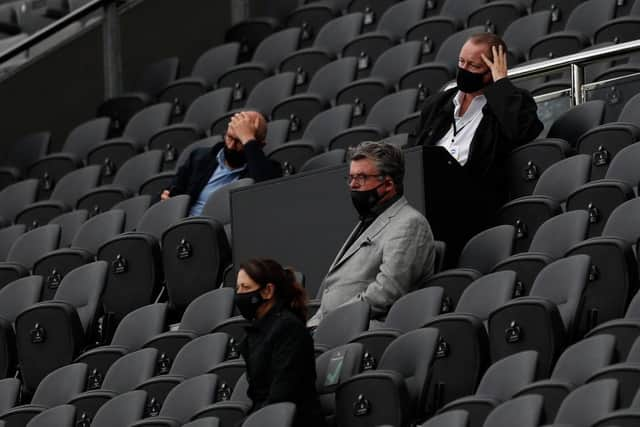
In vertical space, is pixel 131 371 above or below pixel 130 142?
below

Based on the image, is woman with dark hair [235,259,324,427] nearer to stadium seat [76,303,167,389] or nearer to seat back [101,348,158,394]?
seat back [101,348,158,394]

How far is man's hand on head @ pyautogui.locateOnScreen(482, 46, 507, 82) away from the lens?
9.83m

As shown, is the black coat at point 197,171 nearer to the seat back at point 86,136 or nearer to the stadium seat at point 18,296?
the stadium seat at point 18,296

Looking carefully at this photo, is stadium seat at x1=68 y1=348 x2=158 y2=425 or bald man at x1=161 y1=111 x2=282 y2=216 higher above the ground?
bald man at x1=161 y1=111 x2=282 y2=216

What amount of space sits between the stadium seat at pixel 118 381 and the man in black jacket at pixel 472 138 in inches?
58.9

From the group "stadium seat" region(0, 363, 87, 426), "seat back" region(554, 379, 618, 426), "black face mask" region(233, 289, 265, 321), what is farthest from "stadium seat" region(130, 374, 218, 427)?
"seat back" region(554, 379, 618, 426)

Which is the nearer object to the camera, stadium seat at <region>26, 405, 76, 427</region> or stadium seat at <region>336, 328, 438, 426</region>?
stadium seat at <region>336, 328, 438, 426</region>

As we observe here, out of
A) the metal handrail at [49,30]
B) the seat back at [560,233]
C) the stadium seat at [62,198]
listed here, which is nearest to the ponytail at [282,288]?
the seat back at [560,233]

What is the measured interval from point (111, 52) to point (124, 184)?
93.3 inches

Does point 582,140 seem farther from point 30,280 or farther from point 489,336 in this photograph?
point 30,280

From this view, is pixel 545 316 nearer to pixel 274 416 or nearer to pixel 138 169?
pixel 274 416

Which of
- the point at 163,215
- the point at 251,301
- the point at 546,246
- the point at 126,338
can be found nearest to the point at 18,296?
the point at 163,215

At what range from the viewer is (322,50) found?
13.6m

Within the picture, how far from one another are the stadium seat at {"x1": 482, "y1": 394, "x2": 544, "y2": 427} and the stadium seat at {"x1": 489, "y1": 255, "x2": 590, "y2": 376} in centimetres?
69
